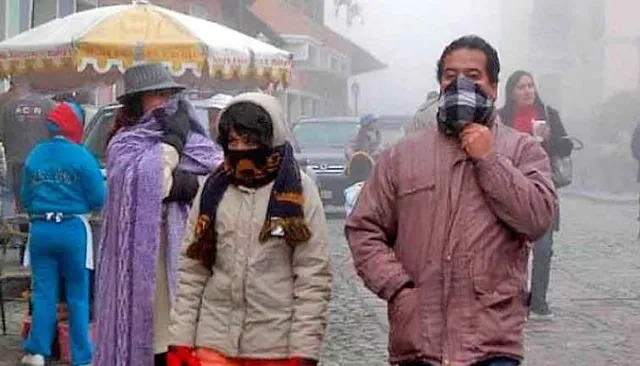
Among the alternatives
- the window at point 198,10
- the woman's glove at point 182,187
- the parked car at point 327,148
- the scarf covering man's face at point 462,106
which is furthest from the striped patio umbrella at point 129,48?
the window at point 198,10

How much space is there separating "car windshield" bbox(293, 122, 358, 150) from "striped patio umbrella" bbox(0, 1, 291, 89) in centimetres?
1375

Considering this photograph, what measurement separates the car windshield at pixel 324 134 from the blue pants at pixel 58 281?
1716 centimetres

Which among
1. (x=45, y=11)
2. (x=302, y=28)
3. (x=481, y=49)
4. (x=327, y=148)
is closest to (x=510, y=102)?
(x=481, y=49)

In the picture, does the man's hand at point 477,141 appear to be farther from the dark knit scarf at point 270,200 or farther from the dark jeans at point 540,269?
the dark jeans at point 540,269

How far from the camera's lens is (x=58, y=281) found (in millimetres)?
8305

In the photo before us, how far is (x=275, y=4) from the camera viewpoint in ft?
131

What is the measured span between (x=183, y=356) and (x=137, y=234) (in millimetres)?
1057

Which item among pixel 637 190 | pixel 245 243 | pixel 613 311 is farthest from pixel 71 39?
pixel 637 190

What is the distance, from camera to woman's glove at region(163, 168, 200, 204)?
19.3ft

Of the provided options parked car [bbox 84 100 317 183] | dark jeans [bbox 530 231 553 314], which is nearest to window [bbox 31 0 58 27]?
parked car [bbox 84 100 317 183]

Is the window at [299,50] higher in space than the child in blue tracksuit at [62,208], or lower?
higher

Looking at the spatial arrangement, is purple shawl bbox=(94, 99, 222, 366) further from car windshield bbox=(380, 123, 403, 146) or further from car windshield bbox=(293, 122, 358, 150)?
car windshield bbox=(380, 123, 403, 146)

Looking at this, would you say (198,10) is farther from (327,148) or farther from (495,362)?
(495,362)

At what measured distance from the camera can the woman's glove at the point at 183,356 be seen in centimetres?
489
